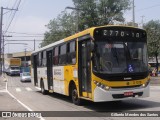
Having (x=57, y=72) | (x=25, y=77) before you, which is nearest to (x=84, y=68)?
(x=57, y=72)

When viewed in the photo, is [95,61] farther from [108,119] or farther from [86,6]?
[86,6]

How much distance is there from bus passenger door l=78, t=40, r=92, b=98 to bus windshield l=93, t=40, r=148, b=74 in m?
0.80

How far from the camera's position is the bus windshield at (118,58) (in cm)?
1402

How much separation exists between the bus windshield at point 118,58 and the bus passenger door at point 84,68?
80 centimetres

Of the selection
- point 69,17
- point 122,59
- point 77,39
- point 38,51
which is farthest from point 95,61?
point 69,17

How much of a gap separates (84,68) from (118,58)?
1873 mm

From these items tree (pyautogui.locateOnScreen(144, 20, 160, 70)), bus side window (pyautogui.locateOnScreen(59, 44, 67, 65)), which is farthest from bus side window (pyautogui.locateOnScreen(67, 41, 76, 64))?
tree (pyautogui.locateOnScreen(144, 20, 160, 70))

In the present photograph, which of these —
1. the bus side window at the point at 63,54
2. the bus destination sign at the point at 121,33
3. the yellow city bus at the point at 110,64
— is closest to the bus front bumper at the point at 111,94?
the yellow city bus at the point at 110,64

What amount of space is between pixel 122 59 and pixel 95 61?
1048 mm

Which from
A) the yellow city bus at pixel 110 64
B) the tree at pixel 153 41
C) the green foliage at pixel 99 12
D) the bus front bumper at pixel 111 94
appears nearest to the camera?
the bus front bumper at pixel 111 94

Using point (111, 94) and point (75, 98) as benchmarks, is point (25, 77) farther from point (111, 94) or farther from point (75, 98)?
point (111, 94)

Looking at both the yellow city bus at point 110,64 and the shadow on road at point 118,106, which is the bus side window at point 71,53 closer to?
the yellow city bus at point 110,64

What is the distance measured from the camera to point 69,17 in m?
77.4

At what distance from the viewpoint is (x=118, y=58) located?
1412cm
